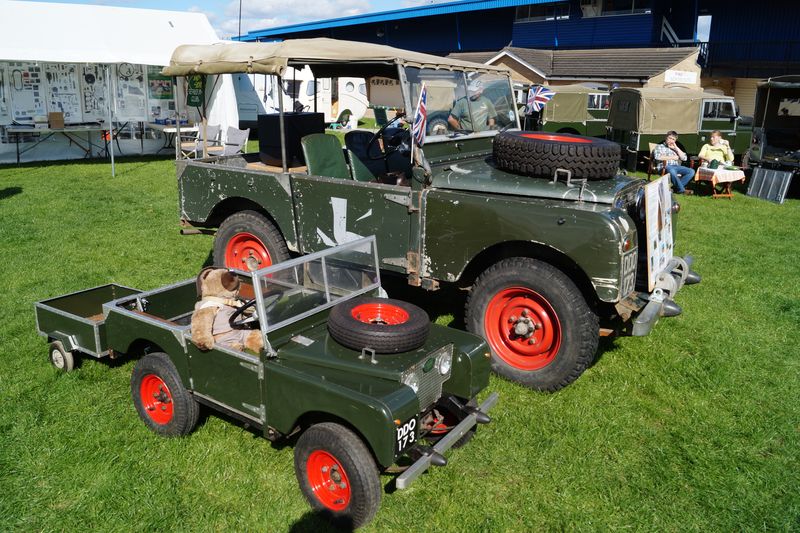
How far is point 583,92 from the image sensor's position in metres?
19.5

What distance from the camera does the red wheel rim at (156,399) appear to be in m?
4.11

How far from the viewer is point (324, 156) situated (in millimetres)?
5828

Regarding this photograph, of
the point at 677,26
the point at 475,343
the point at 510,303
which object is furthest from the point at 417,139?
the point at 677,26

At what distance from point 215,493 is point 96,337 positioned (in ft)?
5.48

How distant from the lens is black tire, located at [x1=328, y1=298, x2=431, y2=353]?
3.50 meters

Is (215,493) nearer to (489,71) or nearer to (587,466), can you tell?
(587,466)

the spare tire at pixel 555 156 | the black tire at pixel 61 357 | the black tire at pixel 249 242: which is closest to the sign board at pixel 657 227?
the spare tire at pixel 555 156

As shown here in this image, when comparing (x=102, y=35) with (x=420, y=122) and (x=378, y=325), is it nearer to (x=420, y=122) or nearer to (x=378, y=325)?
(x=420, y=122)

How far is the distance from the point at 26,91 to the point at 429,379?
15.5 metres

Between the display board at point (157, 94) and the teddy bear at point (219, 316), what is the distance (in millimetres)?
13765

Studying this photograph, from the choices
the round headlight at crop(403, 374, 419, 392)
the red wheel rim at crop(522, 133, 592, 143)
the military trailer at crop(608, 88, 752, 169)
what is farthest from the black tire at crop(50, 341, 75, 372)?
the military trailer at crop(608, 88, 752, 169)

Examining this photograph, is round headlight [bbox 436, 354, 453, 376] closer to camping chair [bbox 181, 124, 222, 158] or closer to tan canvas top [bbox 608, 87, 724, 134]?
camping chair [bbox 181, 124, 222, 158]

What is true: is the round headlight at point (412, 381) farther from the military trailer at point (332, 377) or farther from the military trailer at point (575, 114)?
the military trailer at point (575, 114)

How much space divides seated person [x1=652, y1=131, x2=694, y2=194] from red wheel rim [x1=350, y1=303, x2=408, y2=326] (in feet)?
35.5
